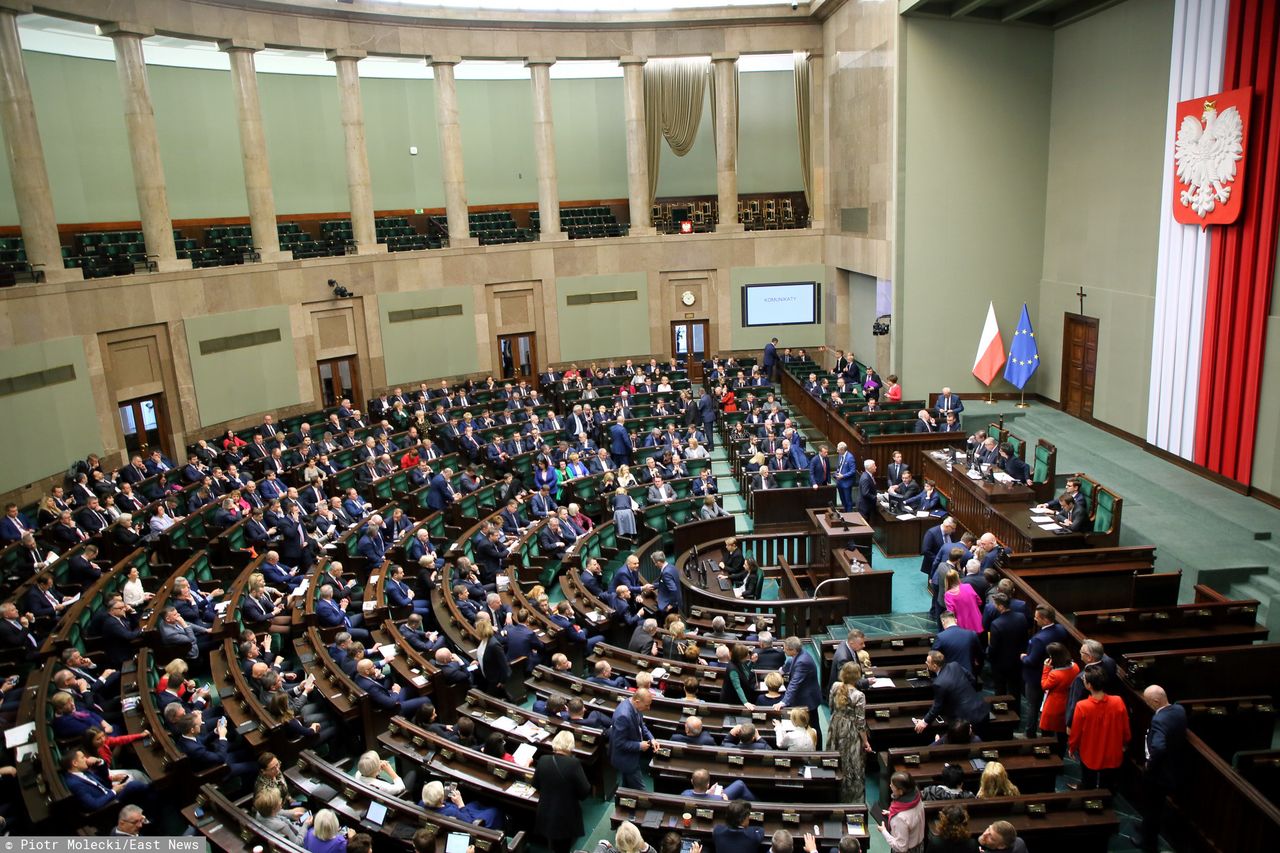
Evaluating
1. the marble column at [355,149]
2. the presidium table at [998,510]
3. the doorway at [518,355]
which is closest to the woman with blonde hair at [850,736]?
the presidium table at [998,510]

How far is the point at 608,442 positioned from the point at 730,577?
6.32 m

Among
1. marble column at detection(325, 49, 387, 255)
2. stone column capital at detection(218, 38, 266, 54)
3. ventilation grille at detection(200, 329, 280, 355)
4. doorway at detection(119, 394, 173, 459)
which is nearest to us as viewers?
doorway at detection(119, 394, 173, 459)

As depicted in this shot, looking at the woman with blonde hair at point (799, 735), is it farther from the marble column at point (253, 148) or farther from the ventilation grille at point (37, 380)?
the marble column at point (253, 148)

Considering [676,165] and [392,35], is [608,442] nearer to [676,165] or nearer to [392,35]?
[392,35]

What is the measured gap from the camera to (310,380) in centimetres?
2070

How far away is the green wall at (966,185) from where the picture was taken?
17.6 meters

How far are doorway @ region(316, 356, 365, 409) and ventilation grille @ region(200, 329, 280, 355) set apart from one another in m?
1.59

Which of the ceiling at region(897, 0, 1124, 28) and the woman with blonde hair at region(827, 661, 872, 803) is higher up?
the ceiling at region(897, 0, 1124, 28)

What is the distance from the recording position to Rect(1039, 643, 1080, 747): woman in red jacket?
7.21 metres

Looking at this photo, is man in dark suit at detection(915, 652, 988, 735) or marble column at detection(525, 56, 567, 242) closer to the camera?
man in dark suit at detection(915, 652, 988, 735)

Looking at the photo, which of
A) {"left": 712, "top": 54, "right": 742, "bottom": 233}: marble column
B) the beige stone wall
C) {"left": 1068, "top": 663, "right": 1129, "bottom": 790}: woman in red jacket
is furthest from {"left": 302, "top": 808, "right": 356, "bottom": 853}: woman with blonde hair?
{"left": 712, "top": 54, "right": 742, "bottom": 233}: marble column

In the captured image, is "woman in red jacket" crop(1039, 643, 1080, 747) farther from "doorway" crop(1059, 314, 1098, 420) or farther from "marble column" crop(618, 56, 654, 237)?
"marble column" crop(618, 56, 654, 237)

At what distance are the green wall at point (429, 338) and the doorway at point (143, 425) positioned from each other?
5.54 m

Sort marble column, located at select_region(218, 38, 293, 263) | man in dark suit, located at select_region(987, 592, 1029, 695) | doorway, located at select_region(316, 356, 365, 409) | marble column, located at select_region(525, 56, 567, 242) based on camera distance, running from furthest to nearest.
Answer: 1. marble column, located at select_region(525, 56, 567, 242)
2. doorway, located at select_region(316, 356, 365, 409)
3. marble column, located at select_region(218, 38, 293, 263)
4. man in dark suit, located at select_region(987, 592, 1029, 695)
